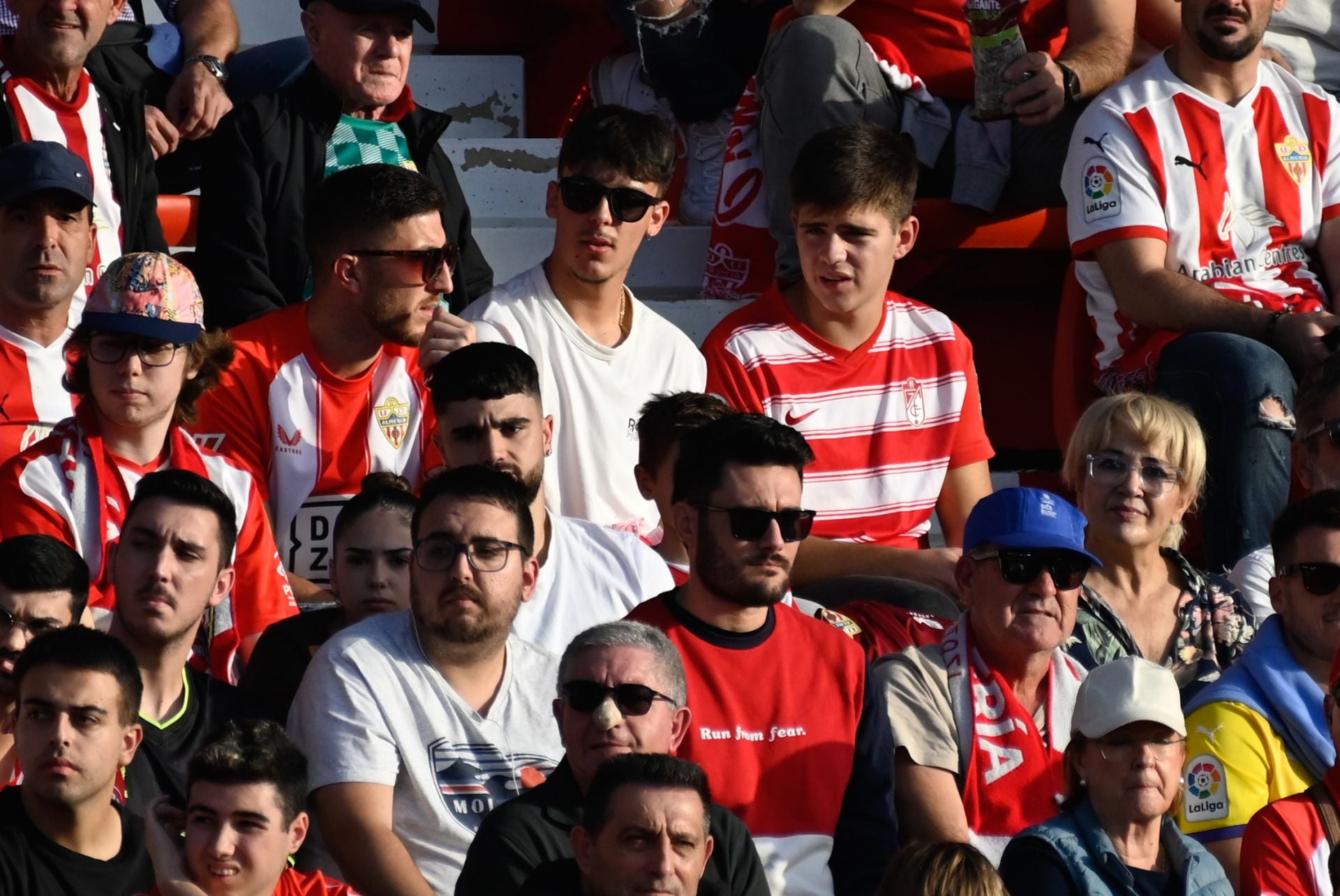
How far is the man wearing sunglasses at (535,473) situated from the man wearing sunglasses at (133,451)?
1.51ft

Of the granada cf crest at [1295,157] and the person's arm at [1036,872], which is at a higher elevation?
the granada cf crest at [1295,157]

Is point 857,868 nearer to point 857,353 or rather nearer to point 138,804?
point 138,804

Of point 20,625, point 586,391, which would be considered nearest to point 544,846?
point 20,625

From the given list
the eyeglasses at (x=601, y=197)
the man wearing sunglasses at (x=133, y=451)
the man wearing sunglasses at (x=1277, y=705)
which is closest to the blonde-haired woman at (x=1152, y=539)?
the man wearing sunglasses at (x=1277, y=705)

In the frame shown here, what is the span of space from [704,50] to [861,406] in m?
1.69

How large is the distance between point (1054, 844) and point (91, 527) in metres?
1.95

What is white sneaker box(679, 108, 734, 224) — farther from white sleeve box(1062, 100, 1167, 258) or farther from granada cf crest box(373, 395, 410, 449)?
granada cf crest box(373, 395, 410, 449)

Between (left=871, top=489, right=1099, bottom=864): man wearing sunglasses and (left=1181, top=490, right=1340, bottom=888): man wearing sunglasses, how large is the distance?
281mm

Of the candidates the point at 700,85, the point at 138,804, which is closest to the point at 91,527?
the point at 138,804

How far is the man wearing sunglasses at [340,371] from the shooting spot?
5.07 metres

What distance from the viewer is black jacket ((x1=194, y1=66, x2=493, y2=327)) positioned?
18.2 ft

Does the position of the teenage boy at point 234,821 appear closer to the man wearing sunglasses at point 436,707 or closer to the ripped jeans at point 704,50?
the man wearing sunglasses at point 436,707

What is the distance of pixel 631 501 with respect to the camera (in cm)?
536

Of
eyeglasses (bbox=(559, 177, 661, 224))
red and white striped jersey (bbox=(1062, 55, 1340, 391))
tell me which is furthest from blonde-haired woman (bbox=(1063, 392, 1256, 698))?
eyeglasses (bbox=(559, 177, 661, 224))
